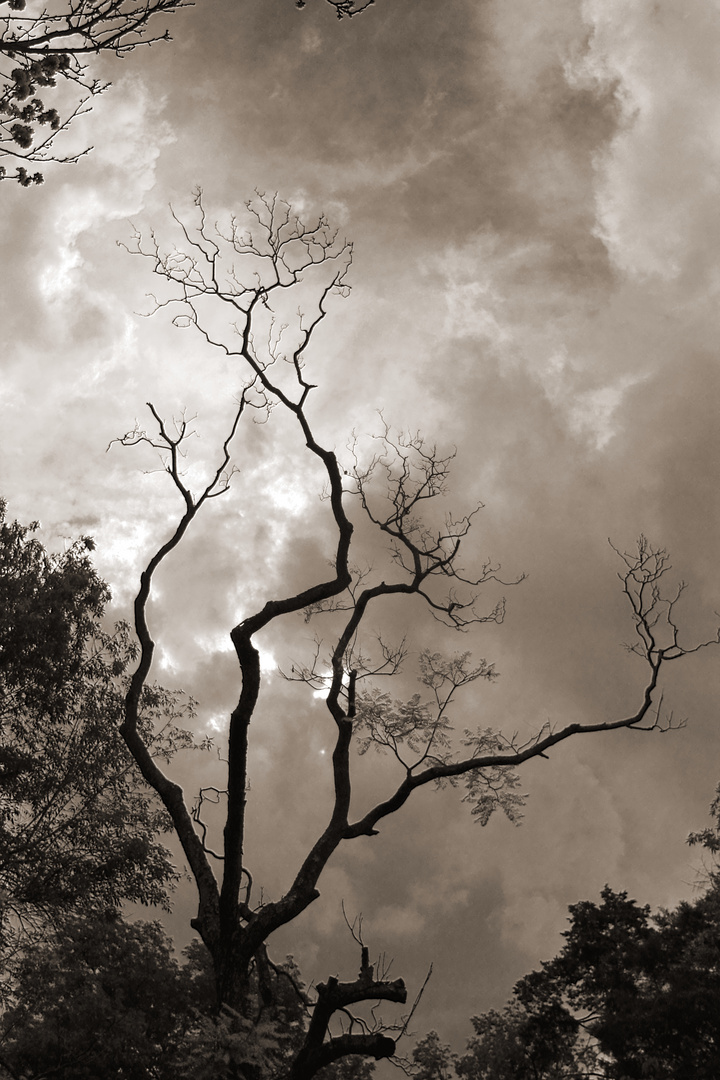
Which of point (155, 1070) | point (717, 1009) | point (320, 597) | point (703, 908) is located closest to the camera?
point (320, 597)

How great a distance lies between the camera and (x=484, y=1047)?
27.3 m

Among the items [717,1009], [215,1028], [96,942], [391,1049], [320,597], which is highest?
[717,1009]

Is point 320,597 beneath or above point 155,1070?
above

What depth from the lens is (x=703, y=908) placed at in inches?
903

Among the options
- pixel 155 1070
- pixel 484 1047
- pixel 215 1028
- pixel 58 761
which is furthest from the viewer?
pixel 484 1047

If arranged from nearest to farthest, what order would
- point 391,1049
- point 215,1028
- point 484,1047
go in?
point 215,1028 → point 391,1049 → point 484,1047

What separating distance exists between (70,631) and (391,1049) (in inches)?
370

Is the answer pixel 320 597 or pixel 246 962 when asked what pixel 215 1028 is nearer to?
pixel 246 962

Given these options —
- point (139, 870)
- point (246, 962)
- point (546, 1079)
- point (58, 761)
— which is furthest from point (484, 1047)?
point (246, 962)

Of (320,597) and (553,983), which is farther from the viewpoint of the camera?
(553,983)

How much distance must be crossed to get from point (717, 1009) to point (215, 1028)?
60.4 ft

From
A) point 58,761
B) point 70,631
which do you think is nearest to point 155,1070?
point 58,761

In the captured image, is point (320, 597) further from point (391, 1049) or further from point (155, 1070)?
point (155, 1070)

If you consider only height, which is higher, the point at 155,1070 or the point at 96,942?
the point at 96,942
